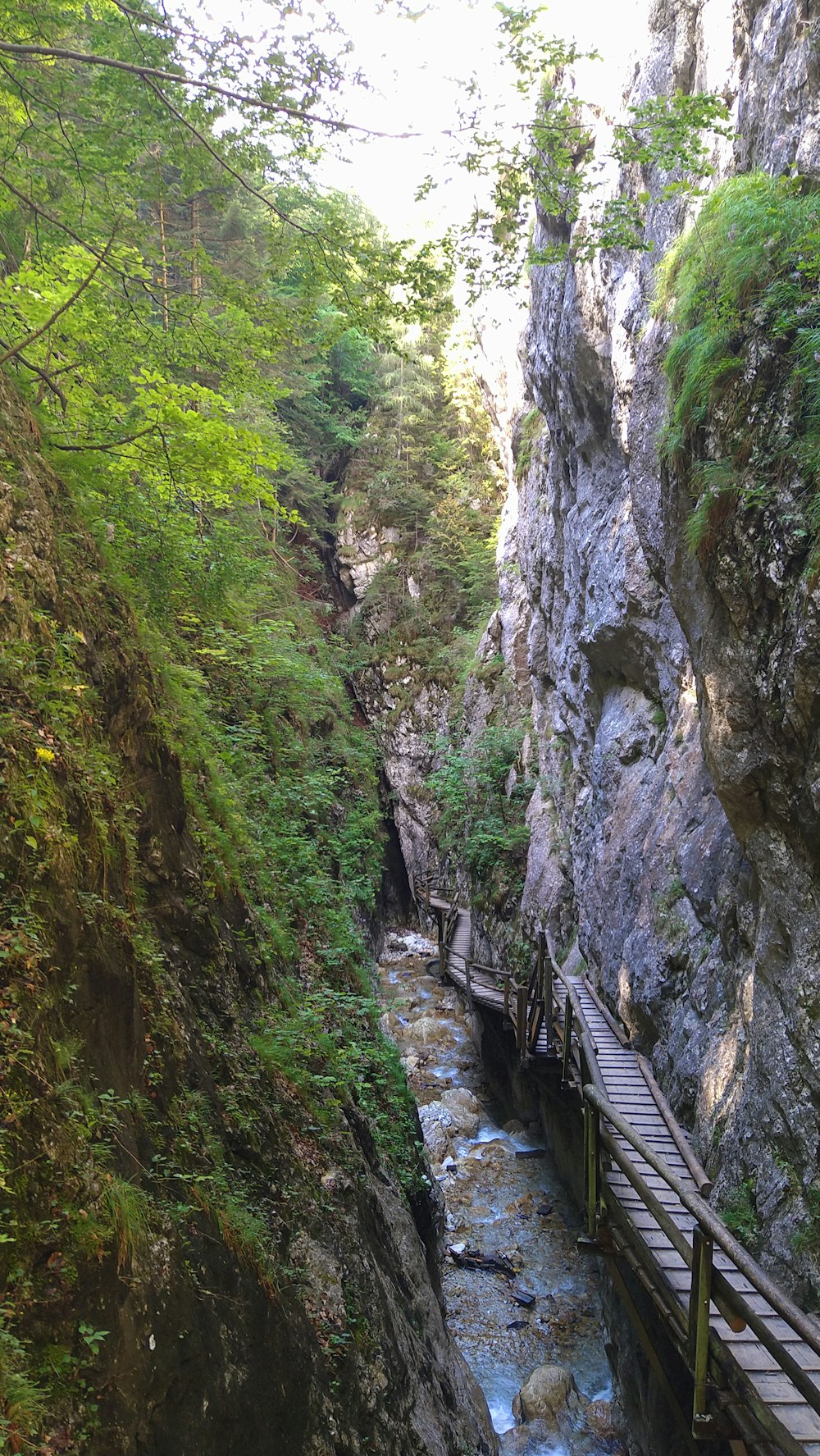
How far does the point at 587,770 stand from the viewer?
14.2 metres

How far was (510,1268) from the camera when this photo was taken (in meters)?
10.2

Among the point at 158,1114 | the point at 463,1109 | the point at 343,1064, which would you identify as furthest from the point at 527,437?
the point at 158,1114

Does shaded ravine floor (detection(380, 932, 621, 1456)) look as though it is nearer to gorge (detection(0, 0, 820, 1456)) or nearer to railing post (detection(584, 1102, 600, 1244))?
gorge (detection(0, 0, 820, 1456))

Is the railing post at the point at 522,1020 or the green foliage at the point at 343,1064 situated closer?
the green foliage at the point at 343,1064

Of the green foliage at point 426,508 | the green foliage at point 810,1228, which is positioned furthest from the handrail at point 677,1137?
the green foliage at point 426,508

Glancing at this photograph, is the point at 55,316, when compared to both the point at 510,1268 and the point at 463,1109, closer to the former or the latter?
the point at 510,1268

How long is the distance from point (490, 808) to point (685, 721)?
10.2 meters

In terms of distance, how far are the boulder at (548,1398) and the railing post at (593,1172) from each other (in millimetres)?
2825

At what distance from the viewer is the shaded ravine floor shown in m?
7.96

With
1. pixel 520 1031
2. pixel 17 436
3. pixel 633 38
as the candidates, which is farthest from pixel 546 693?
pixel 17 436

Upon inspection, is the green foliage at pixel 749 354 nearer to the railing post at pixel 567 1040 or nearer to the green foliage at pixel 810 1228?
the green foliage at pixel 810 1228

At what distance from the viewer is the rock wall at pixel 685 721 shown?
5.29m

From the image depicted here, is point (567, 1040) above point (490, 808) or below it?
below

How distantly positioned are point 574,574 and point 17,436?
11284 millimetres
